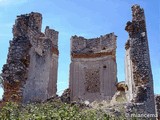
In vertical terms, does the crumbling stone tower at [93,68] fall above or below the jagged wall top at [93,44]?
below

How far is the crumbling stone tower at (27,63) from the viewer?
1559 cm

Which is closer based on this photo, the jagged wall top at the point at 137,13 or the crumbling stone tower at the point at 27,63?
the crumbling stone tower at the point at 27,63

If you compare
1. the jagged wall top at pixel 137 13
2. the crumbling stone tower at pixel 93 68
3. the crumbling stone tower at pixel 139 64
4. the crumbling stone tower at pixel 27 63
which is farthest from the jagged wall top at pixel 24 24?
the jagged wall top at pixel 137 13

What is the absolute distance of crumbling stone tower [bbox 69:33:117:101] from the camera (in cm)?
2242

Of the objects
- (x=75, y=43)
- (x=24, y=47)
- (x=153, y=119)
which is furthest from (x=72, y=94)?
(x=153, y=119)

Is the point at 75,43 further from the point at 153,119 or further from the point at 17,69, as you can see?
the point at 153,119

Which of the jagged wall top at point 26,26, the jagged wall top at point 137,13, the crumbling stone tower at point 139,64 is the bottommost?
the crumbling stone tower at point 139,64

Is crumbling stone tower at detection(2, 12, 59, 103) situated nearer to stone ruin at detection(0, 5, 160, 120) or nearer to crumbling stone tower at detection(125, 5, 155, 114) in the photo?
stone ruin at detection(0, 5, 160, 120)

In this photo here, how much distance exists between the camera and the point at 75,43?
2417 centimetres

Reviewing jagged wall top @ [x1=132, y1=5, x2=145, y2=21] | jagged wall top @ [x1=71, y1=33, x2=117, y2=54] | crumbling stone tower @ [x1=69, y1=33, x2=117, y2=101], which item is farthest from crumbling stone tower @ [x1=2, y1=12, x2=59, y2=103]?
jagged wall top @ [x1=132, y1=5, x2=145, y2=21]

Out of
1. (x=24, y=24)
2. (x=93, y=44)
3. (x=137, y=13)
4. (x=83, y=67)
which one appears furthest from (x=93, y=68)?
(x=24, y=24)

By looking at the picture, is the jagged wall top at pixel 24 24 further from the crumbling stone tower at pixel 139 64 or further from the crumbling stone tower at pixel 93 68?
the crumbling stone tower at pixel 93 68

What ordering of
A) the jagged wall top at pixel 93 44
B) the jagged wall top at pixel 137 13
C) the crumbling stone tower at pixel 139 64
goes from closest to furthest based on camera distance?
the crumbling stone tower at pixel 139 64 → the jagged wall top at pixel 137 13 → the jagged wall top at pixel 93 44

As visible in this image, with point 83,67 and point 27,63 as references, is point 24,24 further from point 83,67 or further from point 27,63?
point 83,67
